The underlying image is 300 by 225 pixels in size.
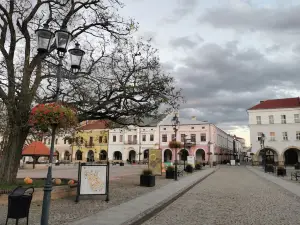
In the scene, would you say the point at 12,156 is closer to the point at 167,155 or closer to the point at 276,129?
the point at 276,129

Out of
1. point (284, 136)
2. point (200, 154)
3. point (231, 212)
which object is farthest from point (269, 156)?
point (231, 212)

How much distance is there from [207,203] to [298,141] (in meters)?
46.6

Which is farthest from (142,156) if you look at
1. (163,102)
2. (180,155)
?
(163,102)

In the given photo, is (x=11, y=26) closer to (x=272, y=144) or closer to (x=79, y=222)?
(x=79, y=222)

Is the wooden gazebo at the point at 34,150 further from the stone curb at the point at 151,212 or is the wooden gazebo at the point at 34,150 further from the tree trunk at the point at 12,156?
the stone curb at the point at 151,212

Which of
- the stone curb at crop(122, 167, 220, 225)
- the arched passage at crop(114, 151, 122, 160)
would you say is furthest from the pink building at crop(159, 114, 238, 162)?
the stone curb at crop(122, 167, 220, 225)

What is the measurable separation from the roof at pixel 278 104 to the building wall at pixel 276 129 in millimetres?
999

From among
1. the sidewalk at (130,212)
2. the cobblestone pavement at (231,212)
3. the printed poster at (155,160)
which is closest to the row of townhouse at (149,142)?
the printed poster at (155,160)

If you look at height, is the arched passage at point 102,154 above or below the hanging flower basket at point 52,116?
below

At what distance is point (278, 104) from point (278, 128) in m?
5.42

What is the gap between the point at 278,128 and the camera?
170 feet

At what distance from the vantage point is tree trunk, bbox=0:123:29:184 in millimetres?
11463

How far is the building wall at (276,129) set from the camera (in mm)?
50719

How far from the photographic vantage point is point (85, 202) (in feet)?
32.9
